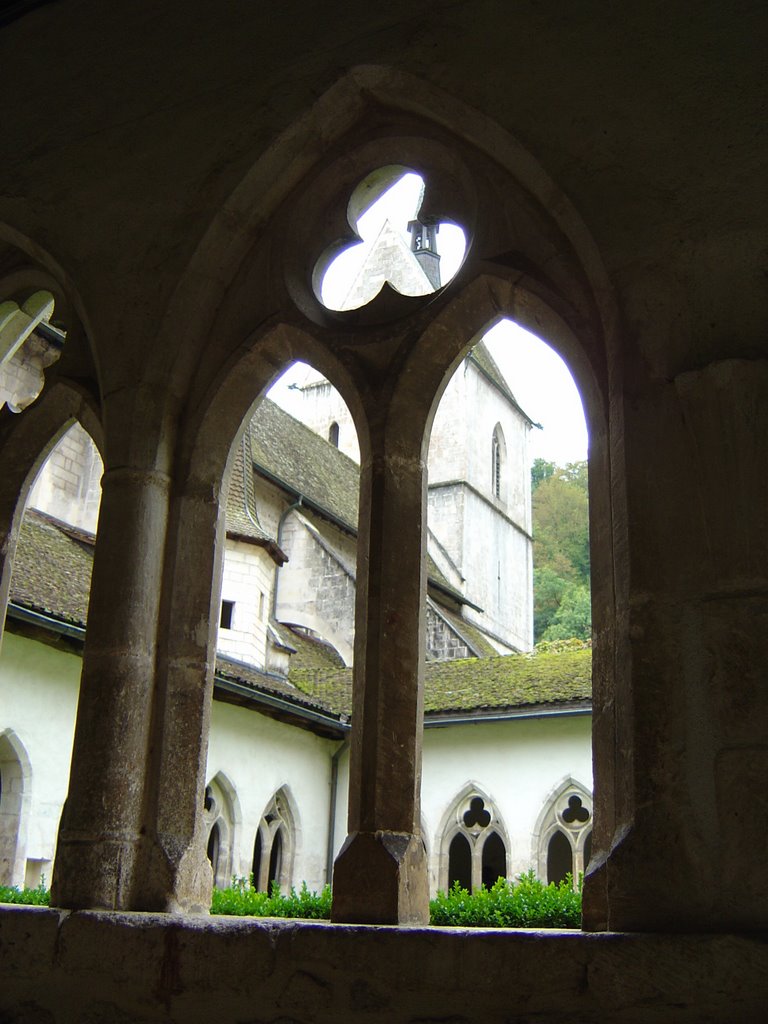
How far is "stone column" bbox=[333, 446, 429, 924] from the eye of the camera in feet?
9.07

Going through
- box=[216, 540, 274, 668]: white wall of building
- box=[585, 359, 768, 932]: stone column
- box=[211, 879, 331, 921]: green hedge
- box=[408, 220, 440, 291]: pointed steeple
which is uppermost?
box=[408, 220, 440, 291]: pointed steeple

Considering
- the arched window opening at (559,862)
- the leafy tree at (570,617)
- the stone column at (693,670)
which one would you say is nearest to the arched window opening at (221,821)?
the arched window opening at (559,862)

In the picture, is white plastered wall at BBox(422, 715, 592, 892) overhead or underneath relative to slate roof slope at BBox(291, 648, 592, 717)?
underneath

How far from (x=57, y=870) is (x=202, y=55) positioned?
2522 mm

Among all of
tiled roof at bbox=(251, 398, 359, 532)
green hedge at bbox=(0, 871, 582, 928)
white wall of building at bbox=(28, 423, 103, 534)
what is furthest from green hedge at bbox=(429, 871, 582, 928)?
tiled roof at bbox=(251, 398, 359, 532)

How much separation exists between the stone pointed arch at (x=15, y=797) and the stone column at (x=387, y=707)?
6615mm

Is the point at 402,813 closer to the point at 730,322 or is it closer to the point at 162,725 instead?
the point at 162,725

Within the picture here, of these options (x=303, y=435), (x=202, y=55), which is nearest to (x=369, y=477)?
(x=202, y=55)

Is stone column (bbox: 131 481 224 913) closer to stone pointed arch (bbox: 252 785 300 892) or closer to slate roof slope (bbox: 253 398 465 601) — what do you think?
stone pointed arch (bbox: 252 785 300 892)

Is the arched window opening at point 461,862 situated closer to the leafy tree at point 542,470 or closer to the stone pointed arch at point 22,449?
the stone pointed arch at point 22,449

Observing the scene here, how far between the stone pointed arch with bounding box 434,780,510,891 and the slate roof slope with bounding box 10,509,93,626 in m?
4.53

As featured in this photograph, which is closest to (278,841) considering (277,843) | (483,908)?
(277,843)

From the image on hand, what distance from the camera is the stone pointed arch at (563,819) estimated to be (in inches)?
463

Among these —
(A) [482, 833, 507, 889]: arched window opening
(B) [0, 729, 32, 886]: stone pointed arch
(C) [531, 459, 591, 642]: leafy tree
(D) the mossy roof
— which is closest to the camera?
(B) [0, 729, 32, 886]: stone pointed arch
